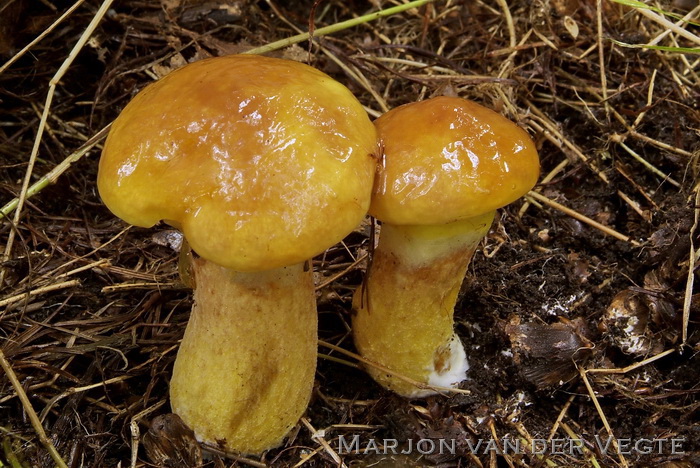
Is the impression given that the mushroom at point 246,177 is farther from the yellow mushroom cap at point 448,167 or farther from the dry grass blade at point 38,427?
the dry grass blade at point 38,427

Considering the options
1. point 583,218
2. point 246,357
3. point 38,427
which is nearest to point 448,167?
point 246,357

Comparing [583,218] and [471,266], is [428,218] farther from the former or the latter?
[583,218]

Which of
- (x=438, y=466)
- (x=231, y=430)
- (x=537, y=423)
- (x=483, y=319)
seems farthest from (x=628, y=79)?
(x=231, y=430)

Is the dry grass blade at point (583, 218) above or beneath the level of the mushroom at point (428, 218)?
beneath

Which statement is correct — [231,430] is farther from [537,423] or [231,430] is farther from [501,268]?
[501,268]

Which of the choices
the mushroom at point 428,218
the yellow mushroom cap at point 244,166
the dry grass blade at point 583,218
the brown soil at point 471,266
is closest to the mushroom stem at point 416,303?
the mushroom at point 428,218
